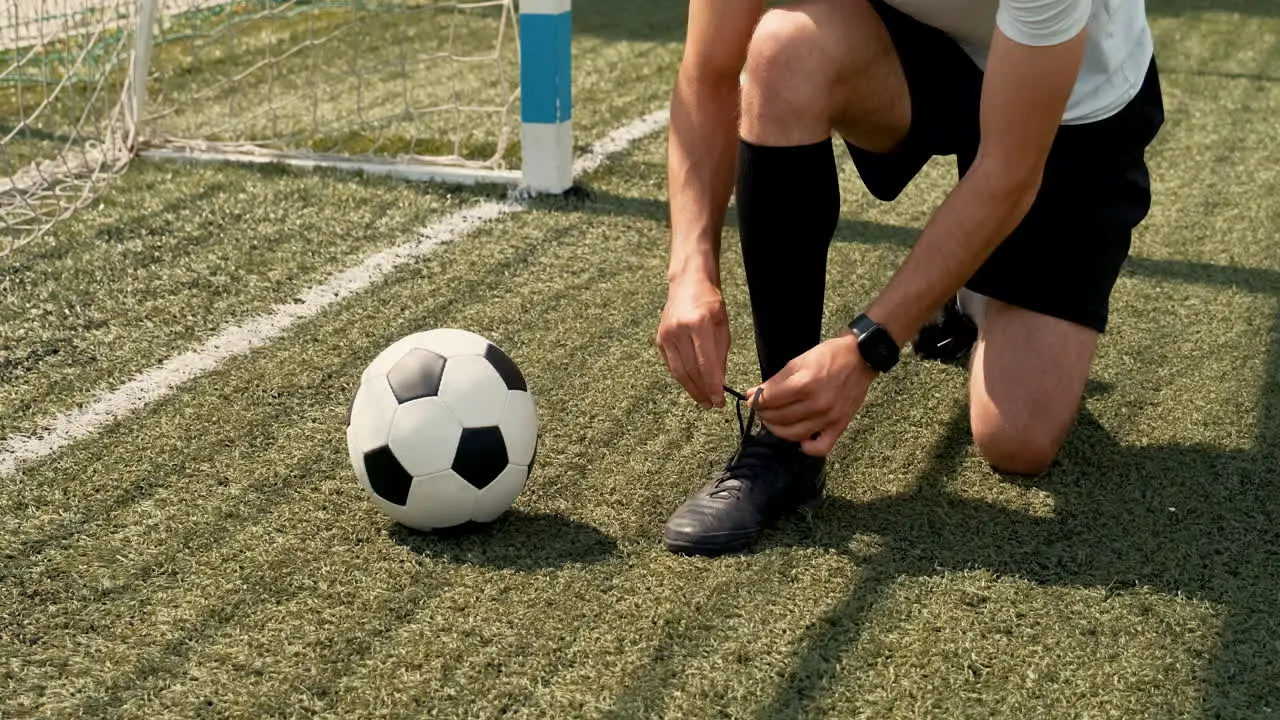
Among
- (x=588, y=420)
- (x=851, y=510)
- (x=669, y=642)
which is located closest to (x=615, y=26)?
(x=588, y=420)

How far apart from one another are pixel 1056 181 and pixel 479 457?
3.84 feet

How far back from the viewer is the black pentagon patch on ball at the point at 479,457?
2229mm

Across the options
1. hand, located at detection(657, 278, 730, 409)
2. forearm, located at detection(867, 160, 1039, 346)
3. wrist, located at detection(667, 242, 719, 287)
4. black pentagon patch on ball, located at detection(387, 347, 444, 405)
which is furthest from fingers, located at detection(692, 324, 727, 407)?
black pentagon patch on ball, located at detection(387, 347, 444, 405)

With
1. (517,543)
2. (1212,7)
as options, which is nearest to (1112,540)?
(517,543)

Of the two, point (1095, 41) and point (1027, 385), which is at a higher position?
point (1095, 41)

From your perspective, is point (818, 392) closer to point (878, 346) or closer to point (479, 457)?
point (878, 346)

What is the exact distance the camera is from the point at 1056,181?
8.33ft

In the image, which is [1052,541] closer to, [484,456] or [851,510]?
[851,510]

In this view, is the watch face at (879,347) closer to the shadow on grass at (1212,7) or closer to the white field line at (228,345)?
the white field line at (228,345)

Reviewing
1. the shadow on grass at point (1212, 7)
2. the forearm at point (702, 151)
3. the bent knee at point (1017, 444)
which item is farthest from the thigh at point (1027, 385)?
the shadow on grass at point (1212, 7)

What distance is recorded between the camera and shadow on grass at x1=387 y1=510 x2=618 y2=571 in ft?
7.35

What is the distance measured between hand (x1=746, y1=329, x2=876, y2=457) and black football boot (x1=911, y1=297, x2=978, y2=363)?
982 mm

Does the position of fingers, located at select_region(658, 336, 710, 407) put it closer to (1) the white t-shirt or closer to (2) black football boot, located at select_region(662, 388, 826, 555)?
(2) black football boot, located at select_region(662, 388, 826, 555)

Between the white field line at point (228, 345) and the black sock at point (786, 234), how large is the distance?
1.32m
